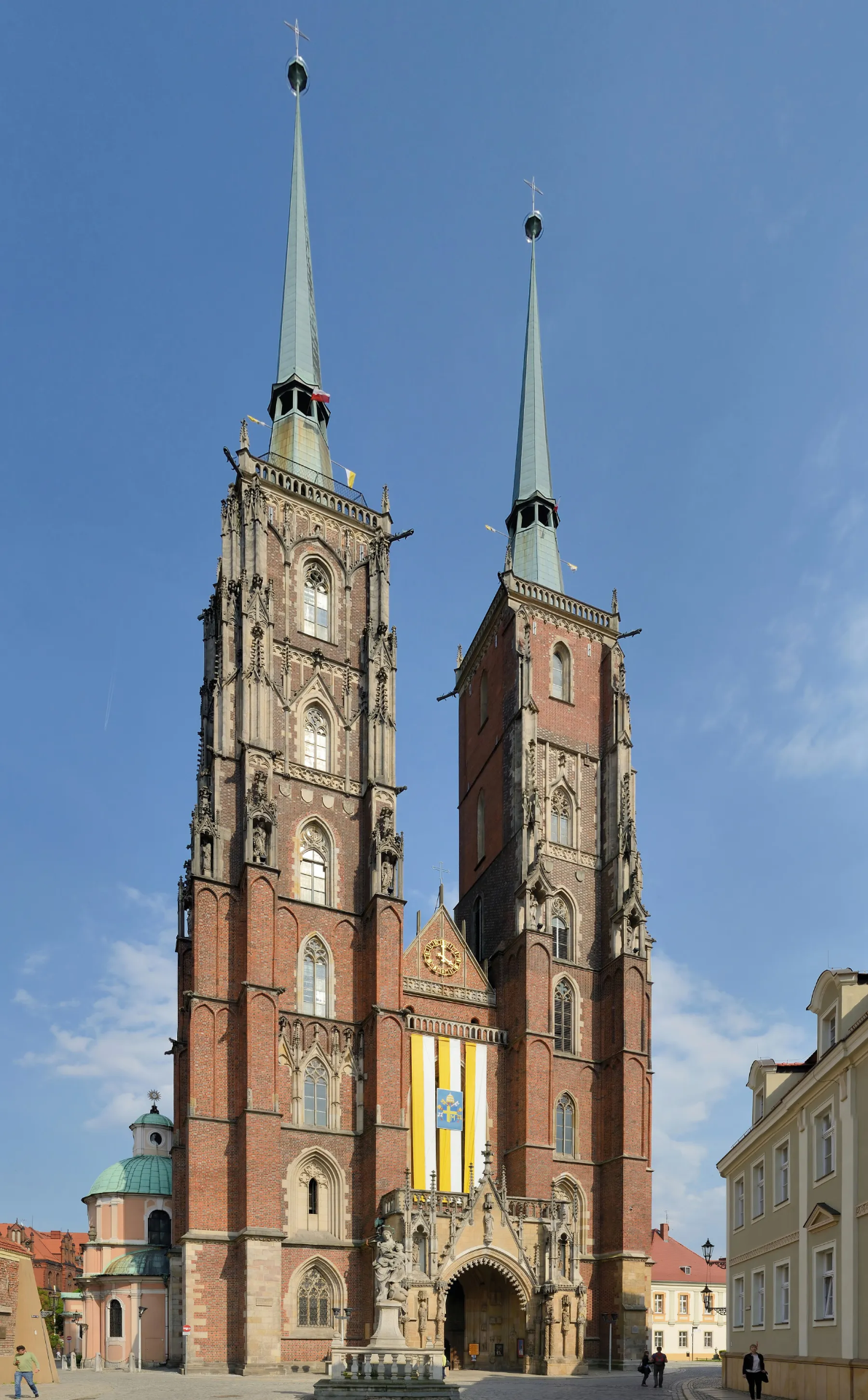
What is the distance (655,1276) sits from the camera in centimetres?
7625

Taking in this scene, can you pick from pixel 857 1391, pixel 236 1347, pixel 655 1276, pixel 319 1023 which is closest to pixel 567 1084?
pixel 319 1023

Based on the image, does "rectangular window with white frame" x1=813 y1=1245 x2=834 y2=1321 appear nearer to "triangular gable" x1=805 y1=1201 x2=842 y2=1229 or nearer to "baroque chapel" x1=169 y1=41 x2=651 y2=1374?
"triangular gable" x1=805 y1=1201 x2=842 y2=1229

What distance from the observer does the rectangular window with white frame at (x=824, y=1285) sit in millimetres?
22797

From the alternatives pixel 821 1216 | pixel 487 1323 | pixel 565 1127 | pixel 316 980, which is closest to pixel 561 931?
pixel 565 1127

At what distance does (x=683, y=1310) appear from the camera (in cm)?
7625

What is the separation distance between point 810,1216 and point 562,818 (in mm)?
30484

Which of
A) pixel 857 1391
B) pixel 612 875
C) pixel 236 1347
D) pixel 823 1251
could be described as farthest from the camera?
pixel 612 875

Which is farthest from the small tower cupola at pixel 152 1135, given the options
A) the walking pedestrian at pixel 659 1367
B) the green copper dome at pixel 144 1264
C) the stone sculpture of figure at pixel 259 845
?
the walking pedestrian at pixel 659 1367

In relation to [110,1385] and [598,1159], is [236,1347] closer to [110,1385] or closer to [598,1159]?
[110,1385]

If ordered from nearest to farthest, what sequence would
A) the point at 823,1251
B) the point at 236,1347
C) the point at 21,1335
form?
the point at 823,1251
the point at 21,1335
the point at 236,1347

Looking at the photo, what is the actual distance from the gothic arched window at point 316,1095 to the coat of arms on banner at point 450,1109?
186 inches

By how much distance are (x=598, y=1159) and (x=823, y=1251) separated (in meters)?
26.9

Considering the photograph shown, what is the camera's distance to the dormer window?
24344 mm

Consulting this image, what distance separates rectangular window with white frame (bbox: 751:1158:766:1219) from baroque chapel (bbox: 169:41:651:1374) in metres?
14.0
